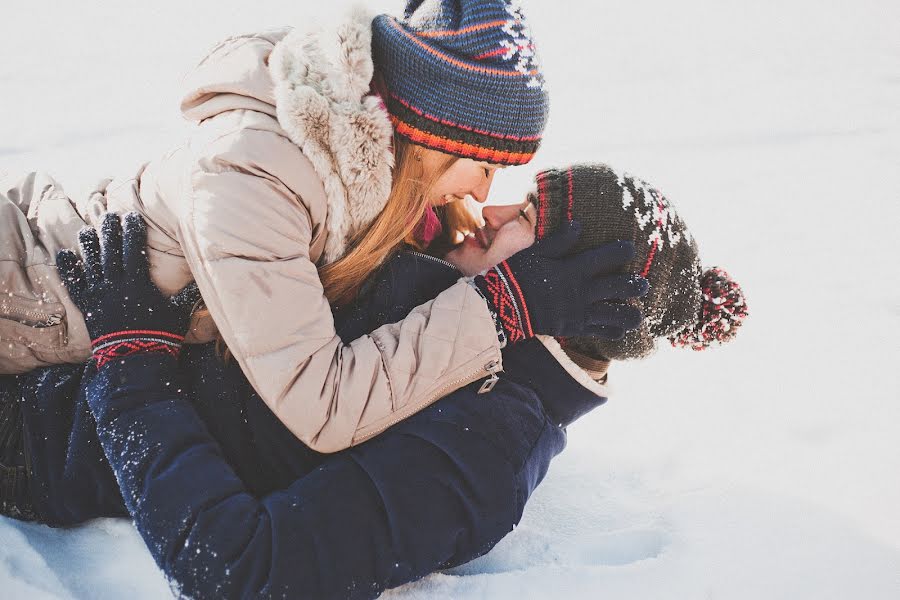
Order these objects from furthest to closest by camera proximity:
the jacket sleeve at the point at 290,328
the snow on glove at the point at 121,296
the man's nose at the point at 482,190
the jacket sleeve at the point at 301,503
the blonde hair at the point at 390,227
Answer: the man's nose at the point at 482,190
the blonde hair at the point at 390,227
the snow on glove at the point at 121,296
the jacket sleeve at the point at 290,328
the jacket sleeve at the point at 301,503

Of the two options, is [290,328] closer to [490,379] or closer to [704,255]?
[490,379]

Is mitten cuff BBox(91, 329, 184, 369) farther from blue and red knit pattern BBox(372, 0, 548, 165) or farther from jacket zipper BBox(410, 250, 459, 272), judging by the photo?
blue and red knit pattern BBox(372, 0, 548, 165)

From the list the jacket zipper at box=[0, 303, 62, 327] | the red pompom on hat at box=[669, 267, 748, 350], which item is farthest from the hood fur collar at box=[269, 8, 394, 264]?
the red pompom on hat at box=[669, 267, 748, 350]

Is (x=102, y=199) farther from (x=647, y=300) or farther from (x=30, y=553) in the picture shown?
(x=647, y=300)

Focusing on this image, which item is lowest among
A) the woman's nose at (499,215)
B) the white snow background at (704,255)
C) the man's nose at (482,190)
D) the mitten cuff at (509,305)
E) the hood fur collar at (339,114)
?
the white snow background at (704,255)

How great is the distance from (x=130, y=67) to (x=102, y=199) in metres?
3.86

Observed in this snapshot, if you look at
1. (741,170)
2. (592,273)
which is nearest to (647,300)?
(592,273)

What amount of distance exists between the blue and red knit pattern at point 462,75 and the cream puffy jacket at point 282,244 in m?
0.08

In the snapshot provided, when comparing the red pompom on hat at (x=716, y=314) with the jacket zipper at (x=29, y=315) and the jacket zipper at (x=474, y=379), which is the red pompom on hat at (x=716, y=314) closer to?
the jacket zipper at (x=474, y=379)

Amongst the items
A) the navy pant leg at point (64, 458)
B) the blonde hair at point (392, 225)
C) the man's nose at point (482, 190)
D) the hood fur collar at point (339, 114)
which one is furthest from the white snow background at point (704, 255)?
the man's nose at point (482, 190)

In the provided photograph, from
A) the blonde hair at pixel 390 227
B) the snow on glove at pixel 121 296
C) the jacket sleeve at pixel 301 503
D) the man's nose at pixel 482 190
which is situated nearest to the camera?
the jacket sleeve at pixel 301 503

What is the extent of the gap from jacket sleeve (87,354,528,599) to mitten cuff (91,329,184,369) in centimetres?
2

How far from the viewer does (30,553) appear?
1517mm

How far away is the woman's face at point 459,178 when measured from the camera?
1.71 metres
